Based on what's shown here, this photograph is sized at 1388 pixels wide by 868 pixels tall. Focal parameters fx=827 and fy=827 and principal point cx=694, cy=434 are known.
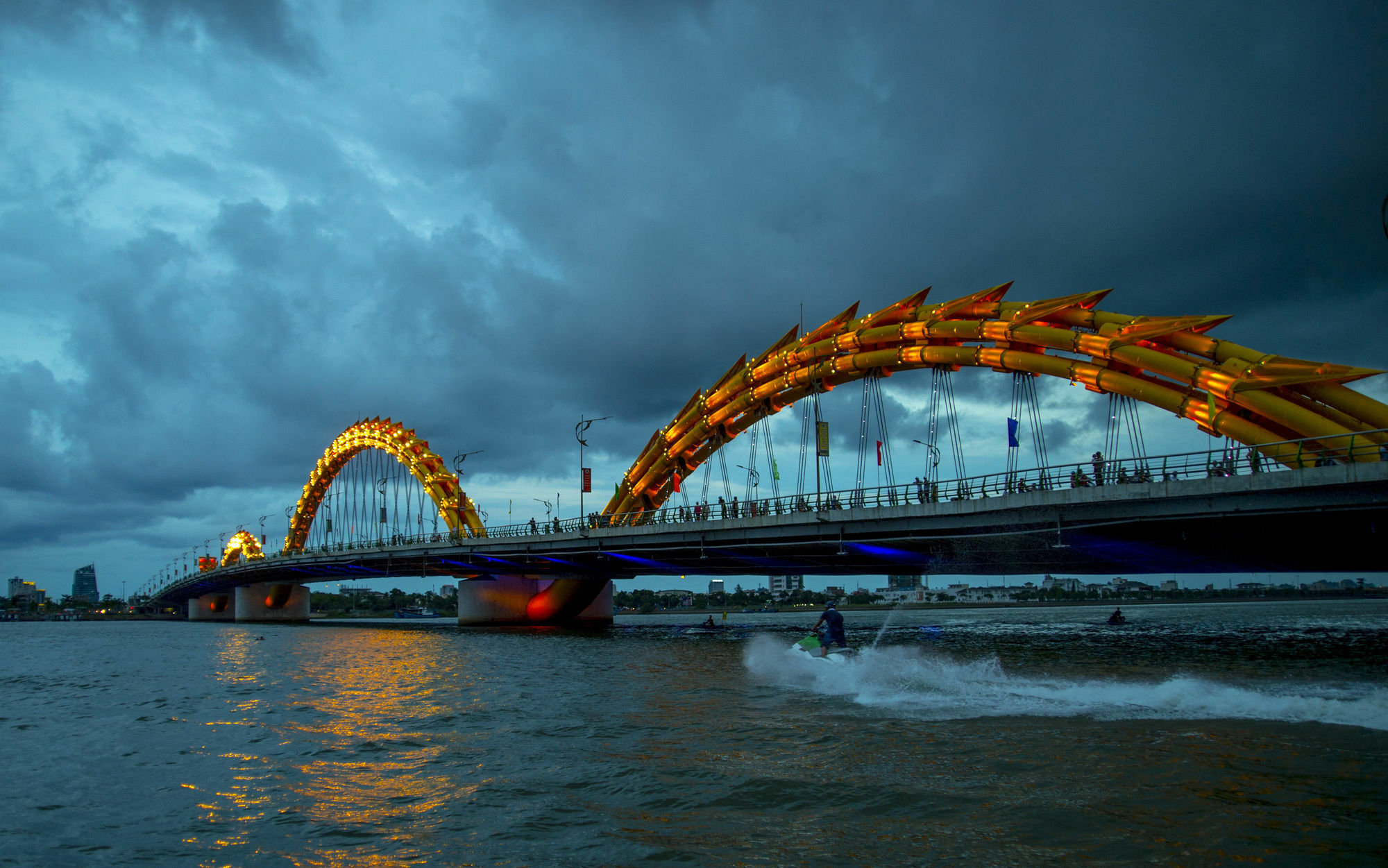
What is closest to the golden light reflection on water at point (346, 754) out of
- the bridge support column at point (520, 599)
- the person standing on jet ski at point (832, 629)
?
the person standing on jet ski at point (832, 629)

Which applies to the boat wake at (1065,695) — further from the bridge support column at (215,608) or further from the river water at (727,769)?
the bridge support column at (215,608)

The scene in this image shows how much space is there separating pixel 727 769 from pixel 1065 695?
37.3ft

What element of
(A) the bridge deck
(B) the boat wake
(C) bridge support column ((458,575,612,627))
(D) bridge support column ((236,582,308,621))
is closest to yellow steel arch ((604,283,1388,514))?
(A) the bridge deck

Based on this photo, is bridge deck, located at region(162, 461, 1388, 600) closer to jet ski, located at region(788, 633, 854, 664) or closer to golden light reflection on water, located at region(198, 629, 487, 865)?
jet ski, located at region(788, 633, 854, 664)

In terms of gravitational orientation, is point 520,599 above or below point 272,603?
above

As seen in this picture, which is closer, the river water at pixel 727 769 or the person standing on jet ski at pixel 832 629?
the river water at pixel 727 769

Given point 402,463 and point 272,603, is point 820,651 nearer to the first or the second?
point 402,463

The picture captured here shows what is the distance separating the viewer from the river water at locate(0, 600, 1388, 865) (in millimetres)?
10219

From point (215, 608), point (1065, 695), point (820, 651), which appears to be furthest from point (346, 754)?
point (215, 608)

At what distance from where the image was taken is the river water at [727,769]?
1022 centimetres

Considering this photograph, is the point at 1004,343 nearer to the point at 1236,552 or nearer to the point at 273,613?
the point at 1236,552

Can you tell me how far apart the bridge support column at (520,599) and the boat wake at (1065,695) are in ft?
180

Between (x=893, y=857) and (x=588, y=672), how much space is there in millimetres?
24295

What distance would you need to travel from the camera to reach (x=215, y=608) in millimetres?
143875
